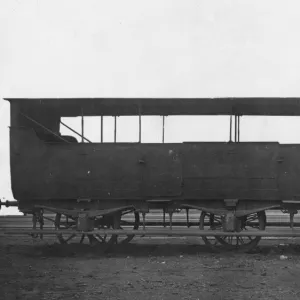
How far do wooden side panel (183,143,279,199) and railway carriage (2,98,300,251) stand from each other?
0.08ft

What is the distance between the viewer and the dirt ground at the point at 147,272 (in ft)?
30.3

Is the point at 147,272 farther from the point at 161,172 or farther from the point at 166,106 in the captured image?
the point at 166,106

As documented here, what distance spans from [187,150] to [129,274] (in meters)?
3.89

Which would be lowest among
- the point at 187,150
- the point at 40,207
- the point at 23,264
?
the point at 23,264

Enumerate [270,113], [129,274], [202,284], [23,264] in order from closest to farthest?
1. [202,284]
2. [129,274]
3. [23,264]
4. [270,113]

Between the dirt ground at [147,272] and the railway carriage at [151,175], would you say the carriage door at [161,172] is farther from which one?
the dirt ground at [147,272]

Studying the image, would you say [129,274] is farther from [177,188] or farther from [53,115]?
[53,115]

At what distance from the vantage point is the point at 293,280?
10.4m

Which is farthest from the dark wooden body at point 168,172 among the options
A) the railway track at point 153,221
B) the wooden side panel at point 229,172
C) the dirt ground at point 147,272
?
the railway track at point 153,221

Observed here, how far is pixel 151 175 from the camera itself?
13703 millimetres

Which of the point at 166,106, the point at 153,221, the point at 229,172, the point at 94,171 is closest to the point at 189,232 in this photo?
the point at 229,172

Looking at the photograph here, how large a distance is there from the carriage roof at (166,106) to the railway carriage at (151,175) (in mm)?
31

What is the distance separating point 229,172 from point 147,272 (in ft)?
12.1

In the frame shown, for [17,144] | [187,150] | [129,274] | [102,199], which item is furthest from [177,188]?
[17,144]
